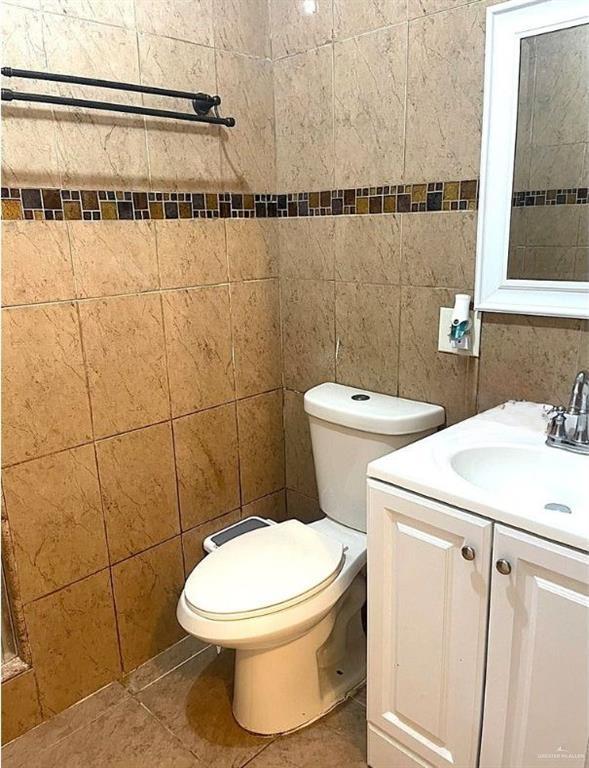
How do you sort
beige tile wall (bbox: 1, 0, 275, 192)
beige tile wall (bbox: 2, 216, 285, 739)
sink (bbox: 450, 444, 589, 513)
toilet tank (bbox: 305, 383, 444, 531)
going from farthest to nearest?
toilet tank (bbox: 305, 383, 444, 531), beige tile wall (bbox: 2, 216, 285, 739), beige tile wall (bbox: 1, 0, 275, 192), sink (bbox: 450, 444, 589, 513)

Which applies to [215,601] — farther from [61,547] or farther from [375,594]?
[61,547]

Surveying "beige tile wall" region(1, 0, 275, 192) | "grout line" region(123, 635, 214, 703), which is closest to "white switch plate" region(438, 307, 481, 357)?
"beige tile wall" region(1, 0, 275, 192)

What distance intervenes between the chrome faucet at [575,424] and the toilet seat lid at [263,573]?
0.63 meters

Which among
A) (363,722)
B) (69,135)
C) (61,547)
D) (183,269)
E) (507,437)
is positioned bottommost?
(363,722)

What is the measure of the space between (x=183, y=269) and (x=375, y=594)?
1046mm

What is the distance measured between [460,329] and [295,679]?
1.04 metres

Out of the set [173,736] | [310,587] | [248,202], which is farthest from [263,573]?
[248,202]

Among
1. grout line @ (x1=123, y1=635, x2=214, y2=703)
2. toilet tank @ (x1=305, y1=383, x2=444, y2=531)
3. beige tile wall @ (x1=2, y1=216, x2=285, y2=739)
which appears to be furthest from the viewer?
grout line @ (x1=123, y1=635, x2=214, y2=703)

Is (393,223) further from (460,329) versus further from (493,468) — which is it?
(493,468)

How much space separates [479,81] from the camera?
4.75 ft

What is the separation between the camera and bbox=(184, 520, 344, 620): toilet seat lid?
4.75 ft

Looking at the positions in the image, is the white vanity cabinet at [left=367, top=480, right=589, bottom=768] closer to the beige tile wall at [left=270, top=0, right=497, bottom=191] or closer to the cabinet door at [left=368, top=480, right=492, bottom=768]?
the cabinet door at [left=368, top=480, right=492, bottom=768]

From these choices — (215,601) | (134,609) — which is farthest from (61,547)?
(215,601)

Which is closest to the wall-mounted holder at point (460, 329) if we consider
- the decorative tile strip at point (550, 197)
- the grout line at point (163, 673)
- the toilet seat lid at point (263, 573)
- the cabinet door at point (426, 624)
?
the decorative tile strip at point (550, 197)
